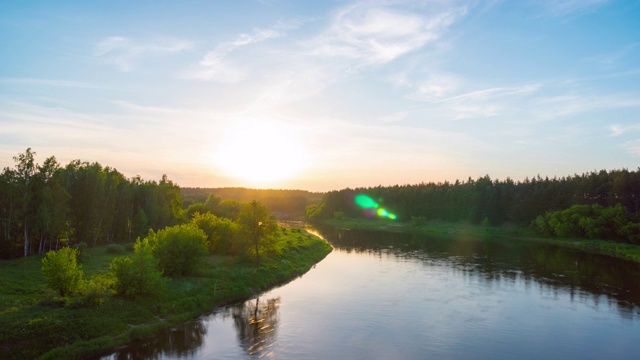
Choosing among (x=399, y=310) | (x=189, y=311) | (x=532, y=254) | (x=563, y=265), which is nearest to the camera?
(x=189, y=311)

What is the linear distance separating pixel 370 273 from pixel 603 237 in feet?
218

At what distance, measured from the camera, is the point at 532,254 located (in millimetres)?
84000

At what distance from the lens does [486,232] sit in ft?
420

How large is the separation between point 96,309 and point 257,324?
1251 cm

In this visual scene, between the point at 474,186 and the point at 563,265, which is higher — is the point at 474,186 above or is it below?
above

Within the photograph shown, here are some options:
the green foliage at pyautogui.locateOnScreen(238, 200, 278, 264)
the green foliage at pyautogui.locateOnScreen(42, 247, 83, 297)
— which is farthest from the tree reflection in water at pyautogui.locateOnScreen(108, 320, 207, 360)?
the green foliage at pyautogui.locateOnScreen(238, 200, 278, 264)

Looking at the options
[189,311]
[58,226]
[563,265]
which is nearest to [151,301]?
[189,311]

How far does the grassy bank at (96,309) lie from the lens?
2678 centimetres

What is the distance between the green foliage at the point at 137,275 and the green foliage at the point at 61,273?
10.3ft

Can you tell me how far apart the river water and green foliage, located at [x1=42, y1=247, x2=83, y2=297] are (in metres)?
7.92

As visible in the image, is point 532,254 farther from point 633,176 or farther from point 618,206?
point 633,176

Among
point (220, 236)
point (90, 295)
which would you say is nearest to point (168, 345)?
point (90, 295)

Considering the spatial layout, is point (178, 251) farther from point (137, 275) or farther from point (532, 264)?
point (532, 264)

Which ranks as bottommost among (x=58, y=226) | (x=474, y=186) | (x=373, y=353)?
(x=373, y=353)
